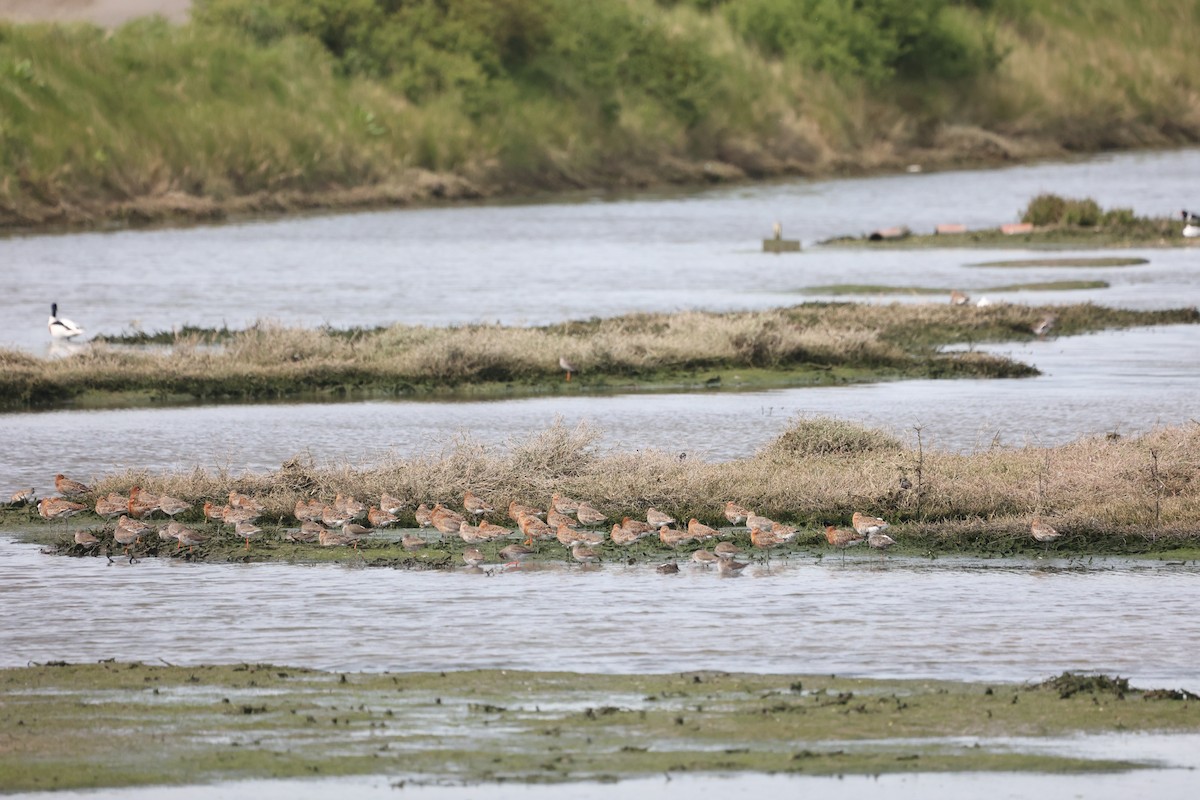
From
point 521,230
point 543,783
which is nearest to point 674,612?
point 543,783

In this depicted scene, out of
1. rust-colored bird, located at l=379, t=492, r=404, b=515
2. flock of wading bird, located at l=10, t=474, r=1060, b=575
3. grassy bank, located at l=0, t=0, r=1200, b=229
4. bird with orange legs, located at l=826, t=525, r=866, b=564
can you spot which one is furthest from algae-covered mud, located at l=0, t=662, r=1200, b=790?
grassy bank, located at l=0, t=0, r=1200, b=229

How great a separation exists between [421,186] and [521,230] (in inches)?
528

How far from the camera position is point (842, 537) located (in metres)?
19.1

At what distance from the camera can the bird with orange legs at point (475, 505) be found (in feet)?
66.2

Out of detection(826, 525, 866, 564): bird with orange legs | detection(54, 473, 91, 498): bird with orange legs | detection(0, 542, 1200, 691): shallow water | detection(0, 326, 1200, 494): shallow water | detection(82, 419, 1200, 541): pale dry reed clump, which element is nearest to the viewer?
detection(0, 542, 1200, 691): shallow water

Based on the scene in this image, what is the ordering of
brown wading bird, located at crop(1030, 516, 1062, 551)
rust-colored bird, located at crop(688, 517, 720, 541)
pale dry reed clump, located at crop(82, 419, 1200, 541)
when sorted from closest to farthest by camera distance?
brown wading bird, located at crop(1030, 516, 1062, 551)
rust-colored bird, located at crop(688, 517, 720, 541)
pale dry reed clump, located at crop(82, 419, 1200, 541)

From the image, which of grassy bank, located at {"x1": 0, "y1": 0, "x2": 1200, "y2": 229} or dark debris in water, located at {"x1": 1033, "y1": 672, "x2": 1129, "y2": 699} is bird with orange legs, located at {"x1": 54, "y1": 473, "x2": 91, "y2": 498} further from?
grassy bank, located at {"x1": 0, "y1": 0, "x2": 1200, "y2": 229}

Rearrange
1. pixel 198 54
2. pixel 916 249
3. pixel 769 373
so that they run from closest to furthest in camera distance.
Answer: pixel 769 373, pixel 916 249, pixel 198 54

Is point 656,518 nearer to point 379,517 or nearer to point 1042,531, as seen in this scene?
point 379,517

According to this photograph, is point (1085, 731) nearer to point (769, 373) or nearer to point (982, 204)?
point (769, 373)

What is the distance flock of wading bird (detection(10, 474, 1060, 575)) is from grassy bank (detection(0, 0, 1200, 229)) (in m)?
48.5

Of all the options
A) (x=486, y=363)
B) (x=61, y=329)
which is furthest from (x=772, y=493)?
(x=61, y=329)

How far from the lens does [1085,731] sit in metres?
13.1

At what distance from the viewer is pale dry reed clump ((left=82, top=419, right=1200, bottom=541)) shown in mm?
19734
